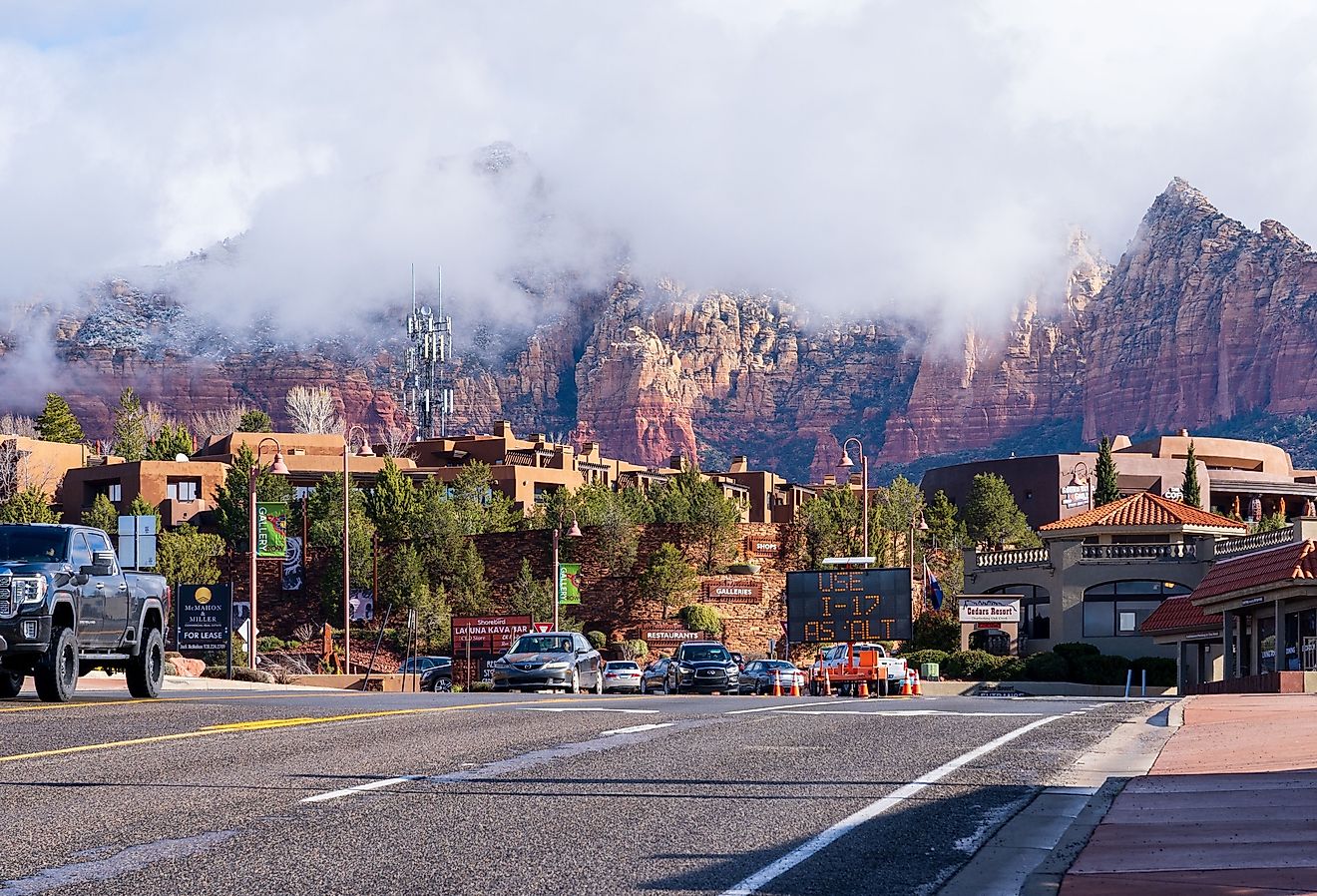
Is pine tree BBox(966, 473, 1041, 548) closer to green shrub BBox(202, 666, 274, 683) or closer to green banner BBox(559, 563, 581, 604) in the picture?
green banner BBox(559, 563, 581, 604)

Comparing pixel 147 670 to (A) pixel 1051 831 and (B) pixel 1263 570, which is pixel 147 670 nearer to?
(A) pixel 1051 831

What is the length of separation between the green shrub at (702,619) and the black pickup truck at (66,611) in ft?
233

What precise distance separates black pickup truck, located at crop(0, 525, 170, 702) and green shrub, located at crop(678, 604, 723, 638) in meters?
70.9

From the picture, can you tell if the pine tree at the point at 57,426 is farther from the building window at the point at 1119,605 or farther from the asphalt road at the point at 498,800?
the asphalt road at the point at 498,800

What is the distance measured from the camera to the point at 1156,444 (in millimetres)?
150625

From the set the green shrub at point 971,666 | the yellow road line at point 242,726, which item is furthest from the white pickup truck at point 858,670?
the yellow road line at point 242,726

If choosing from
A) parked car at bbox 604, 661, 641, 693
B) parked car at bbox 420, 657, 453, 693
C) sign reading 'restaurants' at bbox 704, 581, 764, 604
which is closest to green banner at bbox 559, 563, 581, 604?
sign reading 'restaurants' at bbox 704, 581, 764, 604

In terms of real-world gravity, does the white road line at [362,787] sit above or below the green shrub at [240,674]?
above

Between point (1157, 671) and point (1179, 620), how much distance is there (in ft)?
19.8

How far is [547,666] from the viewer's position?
40375 millimetres

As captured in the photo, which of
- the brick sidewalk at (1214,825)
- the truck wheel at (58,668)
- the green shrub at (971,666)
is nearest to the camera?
the brick sidewalk at (1214,825)

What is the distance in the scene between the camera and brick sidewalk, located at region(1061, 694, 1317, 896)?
30.8 feet

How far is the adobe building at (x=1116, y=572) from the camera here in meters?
80.3

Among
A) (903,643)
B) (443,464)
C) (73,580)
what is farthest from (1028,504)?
(73,580)
